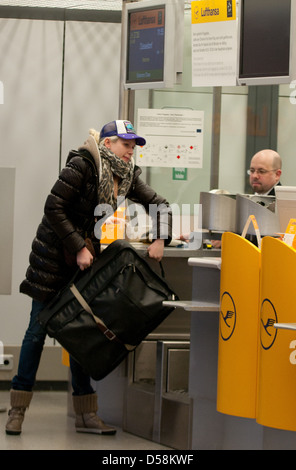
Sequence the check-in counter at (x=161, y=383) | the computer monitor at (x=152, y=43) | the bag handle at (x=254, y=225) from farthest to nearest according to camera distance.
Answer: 1. the computer monitor at (x=152, y=43)
2. the check-in counter at (x=161, y=383)
3. the bag handle at (x=254, y=225)

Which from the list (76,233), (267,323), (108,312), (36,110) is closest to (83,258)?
(76,233)

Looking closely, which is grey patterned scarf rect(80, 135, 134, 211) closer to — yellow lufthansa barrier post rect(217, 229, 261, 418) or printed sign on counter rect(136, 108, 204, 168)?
yellow lufthansa barrier post rect(217, 229, 261, 418)

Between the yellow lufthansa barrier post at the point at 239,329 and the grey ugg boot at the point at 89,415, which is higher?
the yellow lufthansa barrier post at the point at 239,329

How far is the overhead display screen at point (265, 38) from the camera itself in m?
4.39

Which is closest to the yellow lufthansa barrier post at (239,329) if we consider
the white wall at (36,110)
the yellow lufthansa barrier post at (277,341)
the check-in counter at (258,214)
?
the yellow lufthansa barrier post at (277,341)

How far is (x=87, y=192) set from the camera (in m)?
3.85

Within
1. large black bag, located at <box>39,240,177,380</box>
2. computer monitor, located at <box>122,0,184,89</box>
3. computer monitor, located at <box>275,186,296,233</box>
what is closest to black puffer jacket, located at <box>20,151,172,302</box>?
large black bag, located at <box>39,240,177,380</box>

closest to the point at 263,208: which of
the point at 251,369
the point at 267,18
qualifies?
the point at 251,369

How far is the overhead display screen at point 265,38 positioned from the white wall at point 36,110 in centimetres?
124

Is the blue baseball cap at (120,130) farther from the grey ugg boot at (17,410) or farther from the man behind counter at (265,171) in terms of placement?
the grey ugg boot at (17,410)

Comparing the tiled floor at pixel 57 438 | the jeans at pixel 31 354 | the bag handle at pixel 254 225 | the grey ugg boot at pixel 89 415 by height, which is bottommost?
the tiled floor at pixel 57 438

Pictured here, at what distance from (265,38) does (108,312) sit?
1755 mm
